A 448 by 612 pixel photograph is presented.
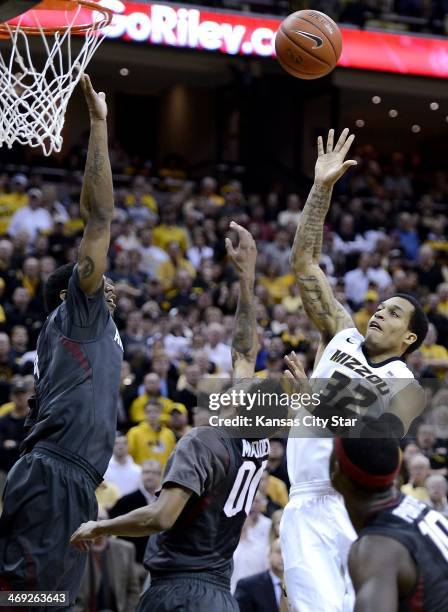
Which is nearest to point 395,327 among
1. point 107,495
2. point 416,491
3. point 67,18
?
point 67,18

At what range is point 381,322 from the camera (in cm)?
626

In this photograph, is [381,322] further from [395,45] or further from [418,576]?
[395,45]

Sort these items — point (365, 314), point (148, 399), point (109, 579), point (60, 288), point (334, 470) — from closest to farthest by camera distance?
1. point (334, 470)
2. point (60, 288)
3. point (109, 579)
4. point (148, 399)
5. point (365, 314)

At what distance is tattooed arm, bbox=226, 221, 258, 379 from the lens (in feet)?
20.1

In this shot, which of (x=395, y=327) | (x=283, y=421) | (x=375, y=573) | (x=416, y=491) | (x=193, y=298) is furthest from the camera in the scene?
(x=193, y=298)

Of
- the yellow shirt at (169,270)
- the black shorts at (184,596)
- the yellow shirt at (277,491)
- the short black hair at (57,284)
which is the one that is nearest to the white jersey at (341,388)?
the black shorts at (184,596)

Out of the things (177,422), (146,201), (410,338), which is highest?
(146,201)

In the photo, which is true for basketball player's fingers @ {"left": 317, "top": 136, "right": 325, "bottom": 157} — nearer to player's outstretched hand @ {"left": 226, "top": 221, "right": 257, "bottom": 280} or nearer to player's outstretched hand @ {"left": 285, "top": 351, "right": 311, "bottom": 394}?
player's outstretched hand @ {"left": 226, "top": 221, "right": 257, "bottom": 280}

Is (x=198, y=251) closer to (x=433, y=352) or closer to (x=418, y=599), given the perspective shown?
(x=433, y=352)

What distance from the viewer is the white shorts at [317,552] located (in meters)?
5.69

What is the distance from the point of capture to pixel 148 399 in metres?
11.8

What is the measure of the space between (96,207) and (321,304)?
1.85 meters

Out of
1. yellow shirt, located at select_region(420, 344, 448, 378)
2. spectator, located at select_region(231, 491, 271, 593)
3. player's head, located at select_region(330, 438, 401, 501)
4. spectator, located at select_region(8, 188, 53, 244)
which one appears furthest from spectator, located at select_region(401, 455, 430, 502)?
player's head, located at select_region(330, 438, 401, 501)

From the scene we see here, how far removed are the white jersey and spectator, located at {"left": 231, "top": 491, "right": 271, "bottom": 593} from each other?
331cm
